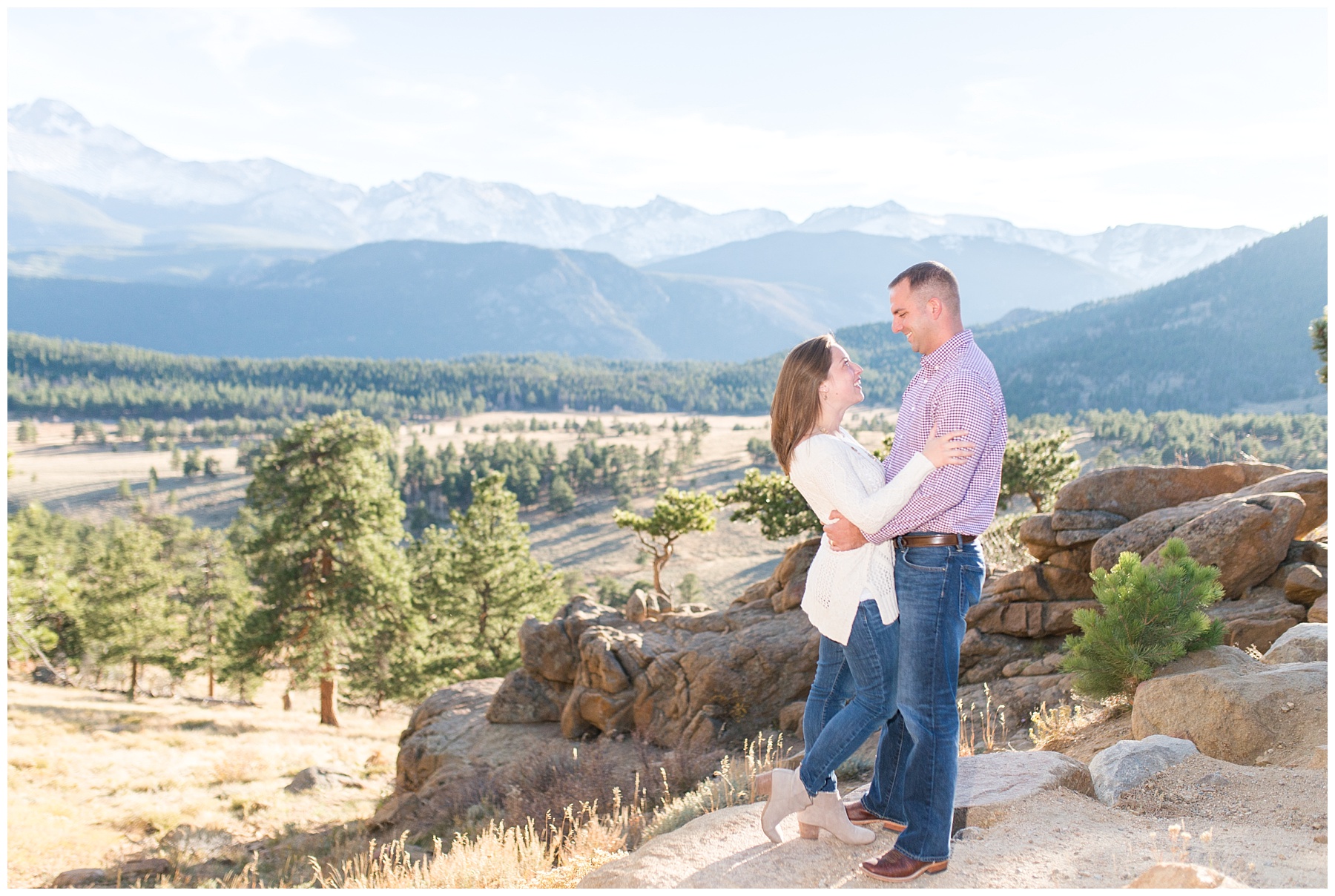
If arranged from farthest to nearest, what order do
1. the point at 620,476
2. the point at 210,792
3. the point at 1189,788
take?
the point at 620,476 → the point at 210,792 → the point at 1189,788

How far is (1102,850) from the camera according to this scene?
181 inches

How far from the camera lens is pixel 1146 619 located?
7.37 meters

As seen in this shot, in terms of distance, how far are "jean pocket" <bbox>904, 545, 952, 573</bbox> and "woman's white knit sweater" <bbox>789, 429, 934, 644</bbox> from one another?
174 mm

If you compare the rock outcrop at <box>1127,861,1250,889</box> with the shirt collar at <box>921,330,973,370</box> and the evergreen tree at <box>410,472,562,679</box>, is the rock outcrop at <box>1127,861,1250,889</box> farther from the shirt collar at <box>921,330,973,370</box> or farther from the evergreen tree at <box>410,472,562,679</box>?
the evergreen tree at <box>410,472,562,679</box>

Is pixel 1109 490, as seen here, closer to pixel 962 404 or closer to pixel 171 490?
pixel 962 404

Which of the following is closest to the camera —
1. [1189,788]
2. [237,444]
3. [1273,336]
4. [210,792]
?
[1189,788]

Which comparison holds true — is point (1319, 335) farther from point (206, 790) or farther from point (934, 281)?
point (206, 790)

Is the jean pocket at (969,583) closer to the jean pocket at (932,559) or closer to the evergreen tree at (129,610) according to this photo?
the jean pocket at (932,559)

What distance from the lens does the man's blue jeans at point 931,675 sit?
4.20 meters

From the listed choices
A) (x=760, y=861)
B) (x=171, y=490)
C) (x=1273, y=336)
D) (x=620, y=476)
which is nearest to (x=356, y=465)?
(x=760, y=861)

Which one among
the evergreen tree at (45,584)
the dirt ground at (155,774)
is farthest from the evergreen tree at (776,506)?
the evergreen tree at (45,584)

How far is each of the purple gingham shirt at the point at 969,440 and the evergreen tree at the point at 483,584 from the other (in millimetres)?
26315

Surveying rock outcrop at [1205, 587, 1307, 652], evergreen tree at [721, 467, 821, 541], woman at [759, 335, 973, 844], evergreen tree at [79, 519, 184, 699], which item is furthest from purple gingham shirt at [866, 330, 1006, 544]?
evergreen tree at [79, 519, 184, 699]

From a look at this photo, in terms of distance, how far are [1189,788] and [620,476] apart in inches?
3904
